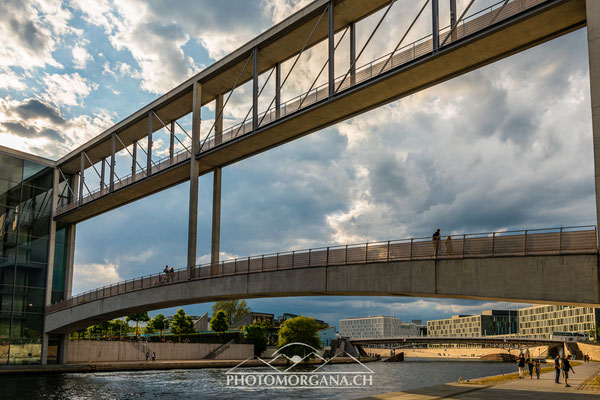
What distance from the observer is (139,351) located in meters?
72.8

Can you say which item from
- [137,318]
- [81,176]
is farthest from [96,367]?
[137,318]

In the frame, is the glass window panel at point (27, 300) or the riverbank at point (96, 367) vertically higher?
the glass window panel at point (27, 300)

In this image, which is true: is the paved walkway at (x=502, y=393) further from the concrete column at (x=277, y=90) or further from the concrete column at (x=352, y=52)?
the concrete column at (x=277, y=90)

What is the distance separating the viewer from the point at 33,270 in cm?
5428

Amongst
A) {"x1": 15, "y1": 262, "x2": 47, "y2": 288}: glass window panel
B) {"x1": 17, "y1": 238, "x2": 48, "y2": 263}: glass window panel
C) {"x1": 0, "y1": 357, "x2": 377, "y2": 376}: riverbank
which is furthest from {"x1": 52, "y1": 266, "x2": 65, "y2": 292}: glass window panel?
{"x1": 0, "y1": 357, "x2": 377, "y2": 376}: riverbank

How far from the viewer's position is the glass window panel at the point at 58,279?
5706 cm

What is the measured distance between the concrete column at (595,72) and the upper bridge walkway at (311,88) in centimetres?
256

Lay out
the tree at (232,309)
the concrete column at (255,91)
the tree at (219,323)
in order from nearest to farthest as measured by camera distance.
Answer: the concrete column at (255,91) < the tree at (219,323) < the tree at (232,309)

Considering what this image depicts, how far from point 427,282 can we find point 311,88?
15.1 m

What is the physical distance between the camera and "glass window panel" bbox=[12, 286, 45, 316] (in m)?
51.8

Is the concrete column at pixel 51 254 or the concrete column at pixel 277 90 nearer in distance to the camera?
the concrete column at pixel 277 90

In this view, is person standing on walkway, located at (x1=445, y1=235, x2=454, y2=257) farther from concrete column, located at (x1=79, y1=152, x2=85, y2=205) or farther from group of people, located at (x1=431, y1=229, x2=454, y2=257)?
concrete column, located at (x1=79, y1=152, x2=85, y2=205)

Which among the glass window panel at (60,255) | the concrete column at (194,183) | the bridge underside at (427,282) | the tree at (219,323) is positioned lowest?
the tree at (219,323)

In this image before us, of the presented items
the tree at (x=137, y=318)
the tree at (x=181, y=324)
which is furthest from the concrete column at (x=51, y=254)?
the tree at (x=181, y=324)
